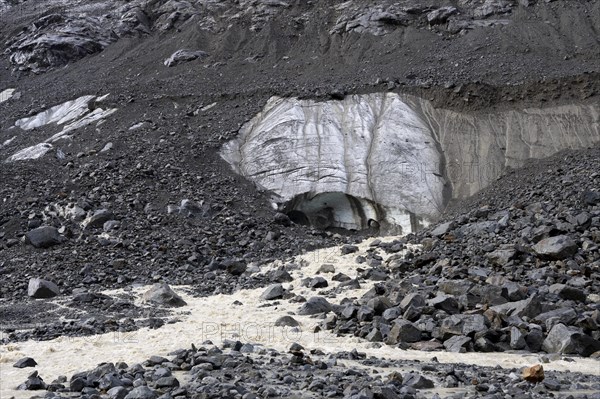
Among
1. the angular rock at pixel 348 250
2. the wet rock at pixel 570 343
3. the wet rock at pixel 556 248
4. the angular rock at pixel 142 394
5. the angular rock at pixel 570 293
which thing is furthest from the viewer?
the angular rock at pixel 348 250

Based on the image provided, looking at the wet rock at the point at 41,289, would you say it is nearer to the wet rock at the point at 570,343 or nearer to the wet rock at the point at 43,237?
the wet rock at the point at 43,237

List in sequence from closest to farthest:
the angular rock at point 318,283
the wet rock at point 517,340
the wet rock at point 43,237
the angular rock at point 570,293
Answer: the wet rock at point 517,340 < the angular rock at point 570,293 < the angular rock at point 318,283 < the wet rock at point 43,237

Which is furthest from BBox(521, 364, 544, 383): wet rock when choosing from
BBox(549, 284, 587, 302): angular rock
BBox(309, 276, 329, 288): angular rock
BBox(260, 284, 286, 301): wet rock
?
BBox(309, 276, 329, 288): angular rock

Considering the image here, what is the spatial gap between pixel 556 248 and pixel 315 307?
5068 mm

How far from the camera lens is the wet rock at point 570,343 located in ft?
31.4

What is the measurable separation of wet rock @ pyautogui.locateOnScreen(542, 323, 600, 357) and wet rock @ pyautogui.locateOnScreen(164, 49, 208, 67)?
96.8ft

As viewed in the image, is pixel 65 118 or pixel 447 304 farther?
pixel 65 118

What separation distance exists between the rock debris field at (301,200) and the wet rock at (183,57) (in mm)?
142

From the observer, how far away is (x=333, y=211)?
80.5ft

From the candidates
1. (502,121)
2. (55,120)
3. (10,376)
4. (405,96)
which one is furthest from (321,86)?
(10,376)

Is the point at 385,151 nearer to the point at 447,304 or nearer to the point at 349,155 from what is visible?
the point at 349,155

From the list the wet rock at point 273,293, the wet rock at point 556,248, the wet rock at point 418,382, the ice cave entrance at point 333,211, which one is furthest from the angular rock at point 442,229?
the wet rock at point 418,382

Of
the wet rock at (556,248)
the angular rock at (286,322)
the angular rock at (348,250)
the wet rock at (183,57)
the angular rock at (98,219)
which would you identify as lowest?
the angular rock at (348,250)

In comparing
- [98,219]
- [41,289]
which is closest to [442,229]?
[98,219]
